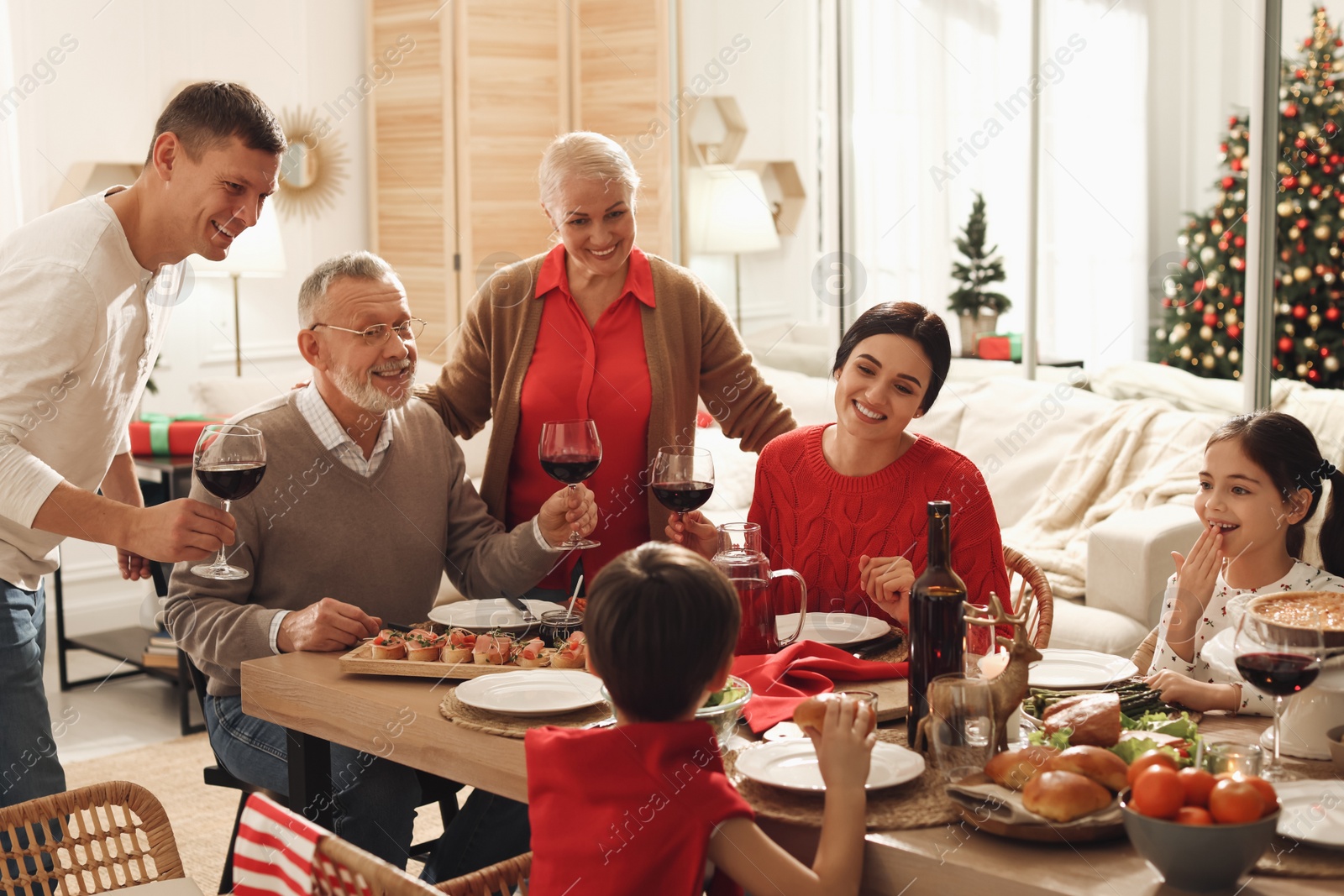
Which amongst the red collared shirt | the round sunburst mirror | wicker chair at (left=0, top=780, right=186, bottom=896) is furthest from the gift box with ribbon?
wicker chair at (left=0, top=780, right=186, bottom=896)

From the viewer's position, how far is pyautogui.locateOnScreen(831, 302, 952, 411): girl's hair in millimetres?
2195

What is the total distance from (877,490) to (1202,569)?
1.96 feet

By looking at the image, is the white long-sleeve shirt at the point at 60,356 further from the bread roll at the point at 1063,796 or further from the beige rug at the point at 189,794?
the bread roll at the point at 1063,796

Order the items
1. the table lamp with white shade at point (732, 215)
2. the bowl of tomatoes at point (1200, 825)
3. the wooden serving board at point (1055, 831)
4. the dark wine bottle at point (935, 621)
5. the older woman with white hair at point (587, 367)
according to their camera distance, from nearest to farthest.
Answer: the bowl of tomatoes at point (1200, 825) → the wooden serving board at point (1055, 831) → the dark wine bottle at point (935, 621) → the older woman with white hair at point (587, 367) → the table lamp with white shade at point (732, 215)

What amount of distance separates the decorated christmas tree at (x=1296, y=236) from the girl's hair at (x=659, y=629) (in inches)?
124

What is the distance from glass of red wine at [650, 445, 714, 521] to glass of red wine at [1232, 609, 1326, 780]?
2.71 feet

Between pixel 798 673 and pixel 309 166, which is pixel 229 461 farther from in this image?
pixel 309 166

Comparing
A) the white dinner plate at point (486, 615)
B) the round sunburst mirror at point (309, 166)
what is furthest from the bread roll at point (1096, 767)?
the round sunburst mirror at point (309, 166)

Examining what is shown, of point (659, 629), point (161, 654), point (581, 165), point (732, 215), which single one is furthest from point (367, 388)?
point (732, 215)

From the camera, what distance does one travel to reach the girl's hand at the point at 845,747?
4.23ft

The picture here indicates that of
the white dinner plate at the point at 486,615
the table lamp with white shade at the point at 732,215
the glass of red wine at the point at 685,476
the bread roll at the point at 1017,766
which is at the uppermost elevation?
the table lamp with white shade at the point at 732,215

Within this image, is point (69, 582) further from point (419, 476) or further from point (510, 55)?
point (419, 476)

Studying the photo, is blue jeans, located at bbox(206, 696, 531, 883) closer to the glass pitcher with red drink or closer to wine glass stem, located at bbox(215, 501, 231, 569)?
wine glass stem, located at bbox(215, 501, 231, 569)

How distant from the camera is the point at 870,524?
85.1 inches
